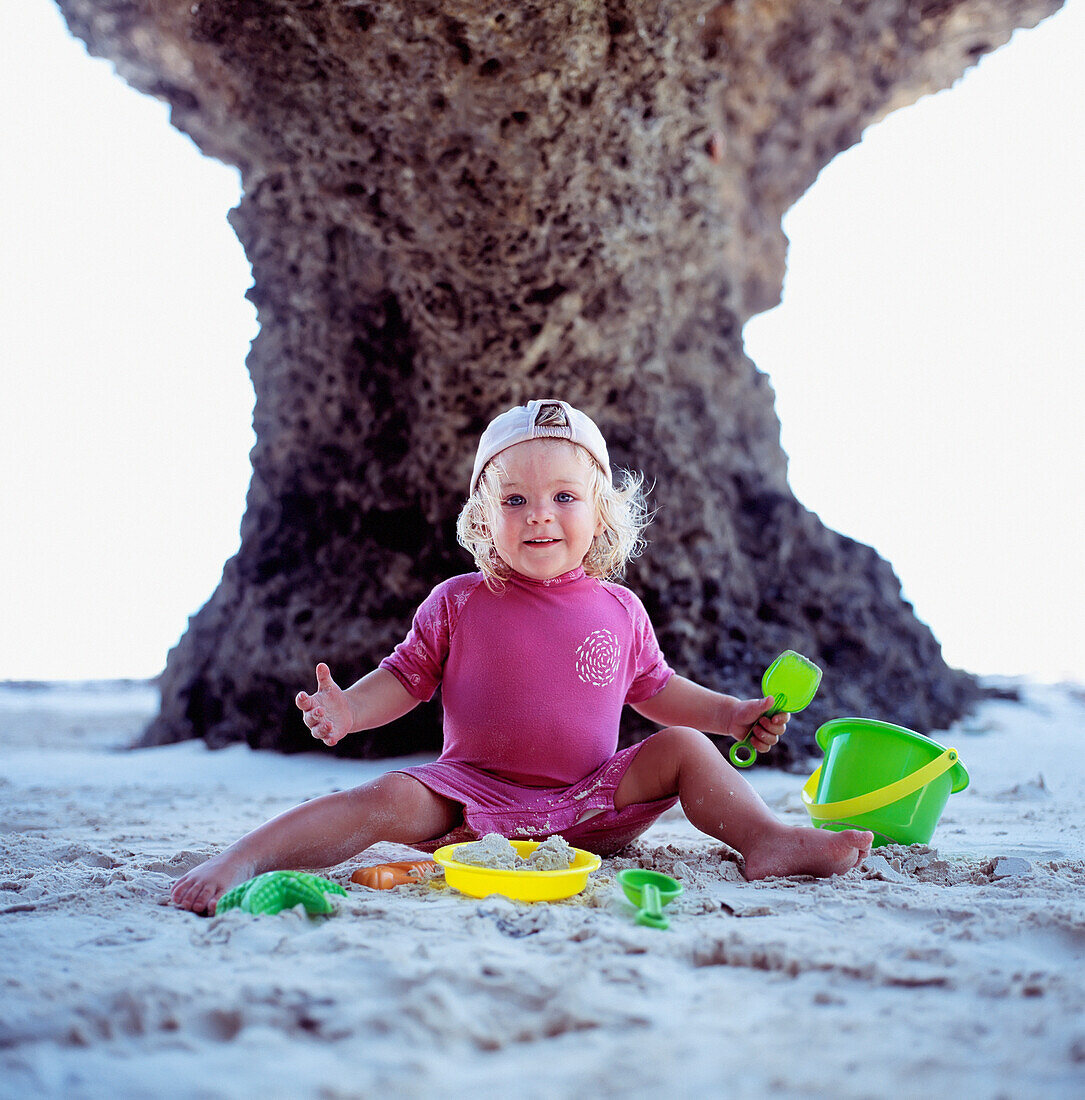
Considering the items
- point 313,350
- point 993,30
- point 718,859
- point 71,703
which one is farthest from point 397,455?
point 71,703

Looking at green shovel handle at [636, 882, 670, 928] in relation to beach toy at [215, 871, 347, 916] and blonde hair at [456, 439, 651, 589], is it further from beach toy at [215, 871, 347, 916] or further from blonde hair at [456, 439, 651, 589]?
blonde hair at [456, 439, 651, 589]

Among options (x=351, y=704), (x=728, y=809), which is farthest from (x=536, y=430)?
(x=728, y=809)

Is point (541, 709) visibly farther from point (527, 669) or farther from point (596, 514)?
point (596, 514)

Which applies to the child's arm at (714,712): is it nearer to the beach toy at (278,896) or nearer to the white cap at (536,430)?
the white cap at (536,430)

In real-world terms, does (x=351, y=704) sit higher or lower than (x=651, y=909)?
higher

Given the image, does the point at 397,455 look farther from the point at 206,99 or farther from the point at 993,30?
the point at 993,30

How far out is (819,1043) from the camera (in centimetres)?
100

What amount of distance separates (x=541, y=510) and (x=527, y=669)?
15.6 inches

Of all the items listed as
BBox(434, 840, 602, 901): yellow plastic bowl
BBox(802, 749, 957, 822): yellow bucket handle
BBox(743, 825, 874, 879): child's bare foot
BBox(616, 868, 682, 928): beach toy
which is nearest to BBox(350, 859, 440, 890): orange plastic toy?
BBox(434, 840, 602, 901): yellow plastic bowl

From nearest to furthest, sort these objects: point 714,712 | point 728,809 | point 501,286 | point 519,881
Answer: point 519,881, point 728,809, point 714,712, point 501,286

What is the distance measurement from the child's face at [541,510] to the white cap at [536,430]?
2 cm

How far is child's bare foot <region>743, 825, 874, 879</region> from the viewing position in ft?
6.28

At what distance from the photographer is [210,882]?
1.71 metres

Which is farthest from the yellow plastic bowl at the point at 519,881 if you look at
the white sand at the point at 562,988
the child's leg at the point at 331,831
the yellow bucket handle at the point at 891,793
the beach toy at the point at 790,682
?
the yellow bucket handle at the point at 891,793
